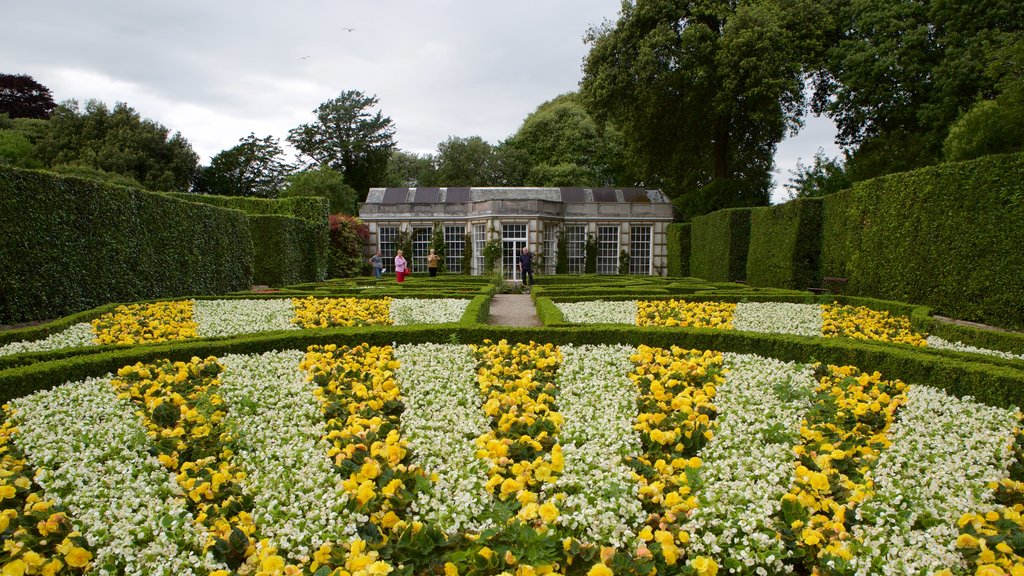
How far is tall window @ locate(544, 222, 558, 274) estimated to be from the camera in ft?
99.6

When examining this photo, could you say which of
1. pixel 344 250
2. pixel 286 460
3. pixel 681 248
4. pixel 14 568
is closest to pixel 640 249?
pixel 681 248

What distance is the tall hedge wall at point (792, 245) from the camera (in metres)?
16.6

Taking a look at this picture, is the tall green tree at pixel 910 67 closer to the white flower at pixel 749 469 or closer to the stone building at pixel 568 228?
the stone building at pixel 568 228

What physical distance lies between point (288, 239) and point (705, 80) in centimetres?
1885

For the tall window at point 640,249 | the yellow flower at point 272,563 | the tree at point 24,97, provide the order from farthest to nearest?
1. the tree at point 24,97
2. the tall window at point 640,249
3. the yellow flower at point 272,563

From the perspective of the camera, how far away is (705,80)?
26328mm

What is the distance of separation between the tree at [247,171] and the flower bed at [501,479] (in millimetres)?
44040

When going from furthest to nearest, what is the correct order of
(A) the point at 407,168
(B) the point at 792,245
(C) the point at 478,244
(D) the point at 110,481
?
1. (A) the point at 407,168
2. (C) the point at 478,244
3. (B) the point at 792,245
4. (D) the point at 110,481

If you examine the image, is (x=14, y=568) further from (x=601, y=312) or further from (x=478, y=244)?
(x=478, y=244)

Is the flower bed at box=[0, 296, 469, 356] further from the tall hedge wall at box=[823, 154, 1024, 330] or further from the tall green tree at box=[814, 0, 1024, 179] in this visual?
the tall green tree at box=[814, 0, 1024, 179]

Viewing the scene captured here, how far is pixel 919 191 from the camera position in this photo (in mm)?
12047

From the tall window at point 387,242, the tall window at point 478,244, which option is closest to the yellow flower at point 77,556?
the tall window at point 478,244

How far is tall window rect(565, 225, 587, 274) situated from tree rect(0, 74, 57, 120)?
3847 cm

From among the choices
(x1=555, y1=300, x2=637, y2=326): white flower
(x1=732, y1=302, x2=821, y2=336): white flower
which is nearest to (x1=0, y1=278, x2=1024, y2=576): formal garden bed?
(x1=732, y1=302, x2=821, y2=336): white flower
